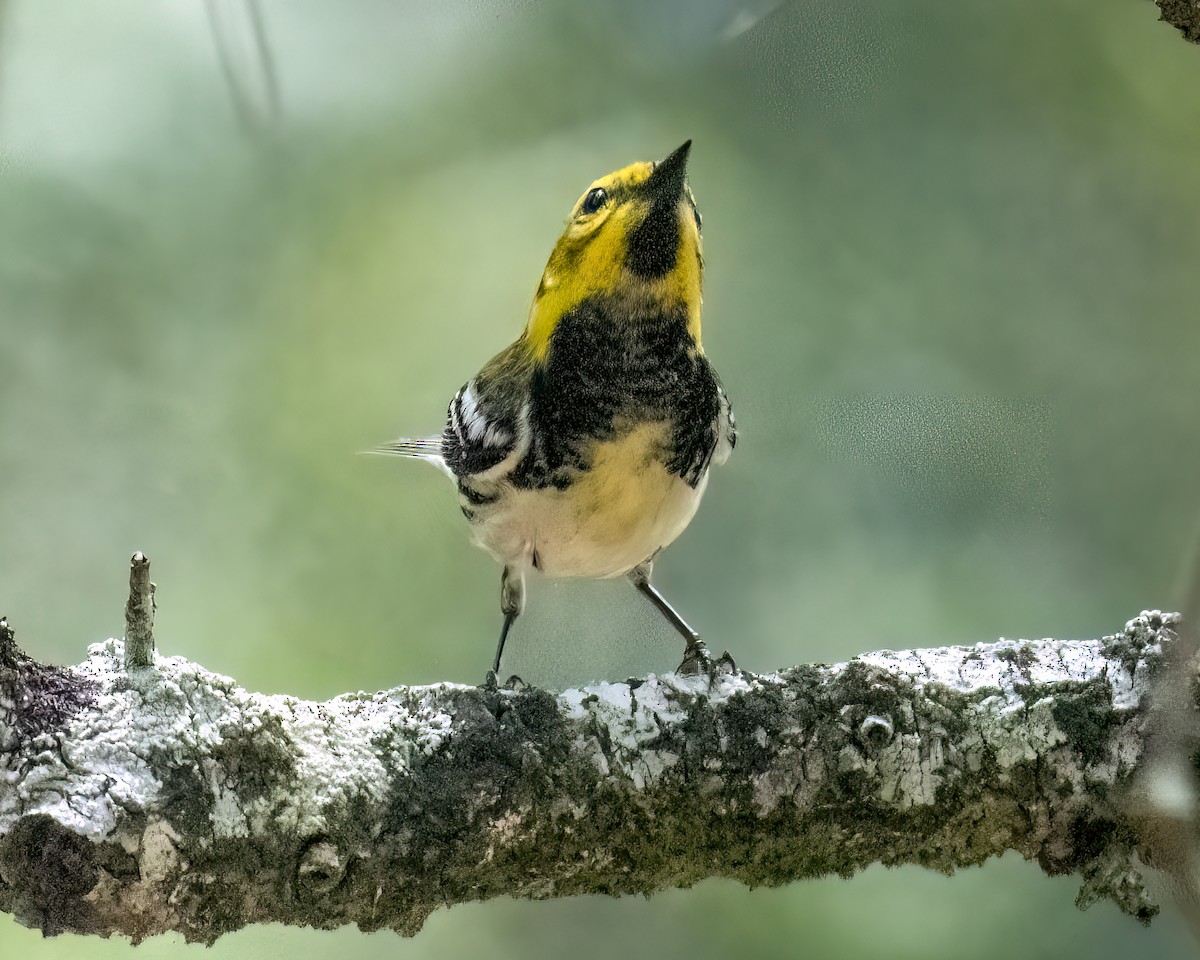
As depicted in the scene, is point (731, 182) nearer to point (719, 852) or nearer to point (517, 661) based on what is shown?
point (517, 661)

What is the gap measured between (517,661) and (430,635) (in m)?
0.16

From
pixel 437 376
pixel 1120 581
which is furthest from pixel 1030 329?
pixel 437 376

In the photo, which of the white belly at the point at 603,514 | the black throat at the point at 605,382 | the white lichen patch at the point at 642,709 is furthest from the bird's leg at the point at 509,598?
the white lichen patch at the point at 642,709

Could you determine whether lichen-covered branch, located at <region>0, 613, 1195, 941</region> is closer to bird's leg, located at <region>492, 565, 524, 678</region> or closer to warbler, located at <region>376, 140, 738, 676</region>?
warbler, located at <region>376, 140, 738, 676</region>

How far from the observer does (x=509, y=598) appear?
1789 millimetres

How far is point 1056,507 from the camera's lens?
2082 mm

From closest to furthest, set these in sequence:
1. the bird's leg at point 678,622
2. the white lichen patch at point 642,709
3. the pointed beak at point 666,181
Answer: the white lichen patch at point 642,709 < the pointed beak at point 666,181 < the bird's leg at point 678,622

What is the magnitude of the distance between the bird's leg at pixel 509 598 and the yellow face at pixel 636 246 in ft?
1.41

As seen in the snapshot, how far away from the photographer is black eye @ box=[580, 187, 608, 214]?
140 cm

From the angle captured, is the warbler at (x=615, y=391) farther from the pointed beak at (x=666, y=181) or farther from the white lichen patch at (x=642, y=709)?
the white lichen patch at (x=642, y=709)

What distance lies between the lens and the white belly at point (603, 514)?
1.43m

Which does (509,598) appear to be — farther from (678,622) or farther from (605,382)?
(605,382)

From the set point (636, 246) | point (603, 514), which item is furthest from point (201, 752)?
point (636, 246)

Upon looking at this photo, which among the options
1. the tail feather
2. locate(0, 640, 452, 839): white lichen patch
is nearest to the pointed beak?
the tail feather
